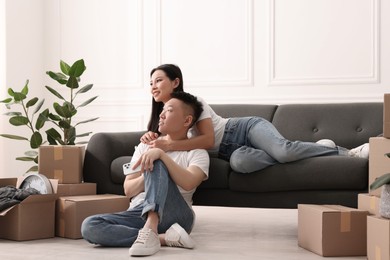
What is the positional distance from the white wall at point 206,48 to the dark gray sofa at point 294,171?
81 centimetres

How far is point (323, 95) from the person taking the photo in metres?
4.46

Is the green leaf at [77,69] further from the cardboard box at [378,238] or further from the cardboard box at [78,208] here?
the cardboard box at [378,238]

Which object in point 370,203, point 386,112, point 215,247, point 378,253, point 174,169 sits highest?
point 386,112

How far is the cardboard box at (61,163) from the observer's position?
127 inches

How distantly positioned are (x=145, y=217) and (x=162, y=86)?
2.51ft

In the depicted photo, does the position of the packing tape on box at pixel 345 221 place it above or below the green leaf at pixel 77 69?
below

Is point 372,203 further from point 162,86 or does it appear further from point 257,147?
point 162,86

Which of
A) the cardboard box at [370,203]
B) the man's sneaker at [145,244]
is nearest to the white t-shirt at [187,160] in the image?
the man's sneaker at [145,244]

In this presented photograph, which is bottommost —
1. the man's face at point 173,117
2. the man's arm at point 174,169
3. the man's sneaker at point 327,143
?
the man's arm at point 174,169

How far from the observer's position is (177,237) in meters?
2.66

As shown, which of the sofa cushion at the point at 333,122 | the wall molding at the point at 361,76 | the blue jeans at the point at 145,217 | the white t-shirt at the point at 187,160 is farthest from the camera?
the wall molding at the point at 361,76

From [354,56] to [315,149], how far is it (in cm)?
153

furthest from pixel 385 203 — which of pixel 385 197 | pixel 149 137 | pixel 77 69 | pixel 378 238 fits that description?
pixel 77 69

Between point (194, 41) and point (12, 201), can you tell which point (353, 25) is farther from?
point (12, 201)
